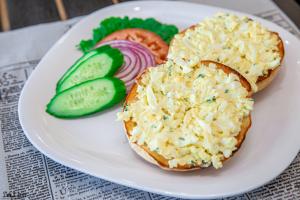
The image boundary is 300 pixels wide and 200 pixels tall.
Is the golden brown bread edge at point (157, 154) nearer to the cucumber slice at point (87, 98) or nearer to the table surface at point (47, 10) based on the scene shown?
the cucumber slice at point (87, 98)

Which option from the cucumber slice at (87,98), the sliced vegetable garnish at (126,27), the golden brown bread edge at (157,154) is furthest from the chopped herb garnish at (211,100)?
the sliced vegetable garnish at (126,27)

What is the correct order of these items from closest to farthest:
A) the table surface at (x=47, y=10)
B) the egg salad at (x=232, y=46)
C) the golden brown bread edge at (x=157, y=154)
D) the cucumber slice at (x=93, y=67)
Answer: the golden brown bread edge at (x=157, y=154), the egg salad at (x=232, y=46), the cucumber slice at (x=93, y=67), the table surface at (x=47, y=10)

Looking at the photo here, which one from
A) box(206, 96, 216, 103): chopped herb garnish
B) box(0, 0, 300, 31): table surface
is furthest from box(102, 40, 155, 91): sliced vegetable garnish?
box(0, 0, 300, 31): table surface

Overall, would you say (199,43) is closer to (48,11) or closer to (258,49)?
(258,49)

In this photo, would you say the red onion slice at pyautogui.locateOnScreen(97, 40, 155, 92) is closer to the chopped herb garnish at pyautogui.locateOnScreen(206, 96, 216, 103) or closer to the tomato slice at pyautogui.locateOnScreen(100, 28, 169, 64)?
the tomato slice at pyautogui.locateOnScreen(100, 28, 169, 64)

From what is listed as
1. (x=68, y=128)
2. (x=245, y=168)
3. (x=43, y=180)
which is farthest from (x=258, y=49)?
(x=43, y=180)

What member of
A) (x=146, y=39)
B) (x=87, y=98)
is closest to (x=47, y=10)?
(x=146, y=39)

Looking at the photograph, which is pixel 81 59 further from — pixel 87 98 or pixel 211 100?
pixel 211 100
